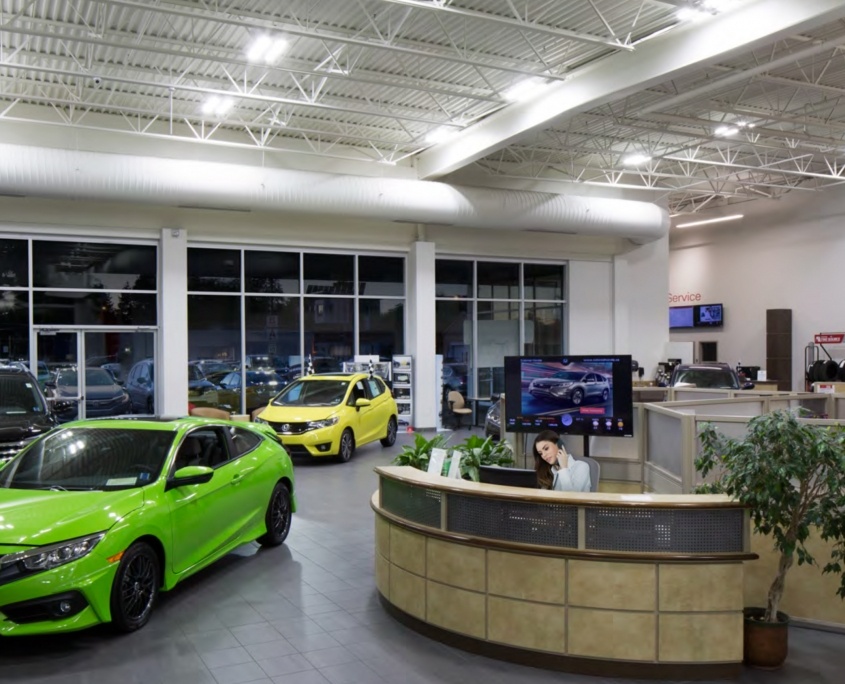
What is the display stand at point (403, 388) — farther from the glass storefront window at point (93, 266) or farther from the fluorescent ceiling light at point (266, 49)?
the fluorescent ceiling light at point (266, 49)

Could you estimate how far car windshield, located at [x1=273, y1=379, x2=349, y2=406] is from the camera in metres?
13.6

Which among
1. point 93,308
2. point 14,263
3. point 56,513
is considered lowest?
point 56,513

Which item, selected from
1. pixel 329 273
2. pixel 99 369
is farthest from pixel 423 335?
pixel 99 369

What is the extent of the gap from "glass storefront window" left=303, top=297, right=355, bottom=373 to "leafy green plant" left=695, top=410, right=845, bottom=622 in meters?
14.2

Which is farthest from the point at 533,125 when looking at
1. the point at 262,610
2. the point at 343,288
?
the point at 262,610

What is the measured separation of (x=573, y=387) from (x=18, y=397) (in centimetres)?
664

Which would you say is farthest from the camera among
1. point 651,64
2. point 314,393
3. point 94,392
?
point 94,392

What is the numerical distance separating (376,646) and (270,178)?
11.5m

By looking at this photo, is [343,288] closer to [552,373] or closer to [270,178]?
[270,178]

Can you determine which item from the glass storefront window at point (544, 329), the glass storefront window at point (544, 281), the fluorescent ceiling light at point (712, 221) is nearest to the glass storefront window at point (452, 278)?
the glass storefront window at point (544, 281)

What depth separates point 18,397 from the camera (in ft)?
30.8

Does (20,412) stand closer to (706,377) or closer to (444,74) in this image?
(444,74)

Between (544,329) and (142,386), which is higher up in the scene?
(544,329)

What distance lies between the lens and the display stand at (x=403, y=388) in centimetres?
1808
